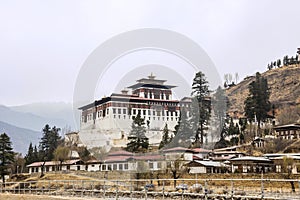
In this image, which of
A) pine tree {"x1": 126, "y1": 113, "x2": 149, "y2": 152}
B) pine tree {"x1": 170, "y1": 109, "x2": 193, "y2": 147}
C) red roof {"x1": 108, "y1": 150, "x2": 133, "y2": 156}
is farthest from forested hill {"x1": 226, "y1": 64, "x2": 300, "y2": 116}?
red roof {"x1": 108, "y1": 150, "x2": 133, "y2": 156}

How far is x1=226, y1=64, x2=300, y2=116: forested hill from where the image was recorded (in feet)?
313

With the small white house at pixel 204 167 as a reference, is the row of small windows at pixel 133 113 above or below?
above

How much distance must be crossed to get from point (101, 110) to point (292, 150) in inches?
1047

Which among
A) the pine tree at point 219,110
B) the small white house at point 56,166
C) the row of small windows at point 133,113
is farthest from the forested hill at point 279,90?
the small white house at point 56,166

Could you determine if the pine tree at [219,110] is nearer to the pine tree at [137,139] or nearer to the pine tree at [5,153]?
the pine tree at [137,139]

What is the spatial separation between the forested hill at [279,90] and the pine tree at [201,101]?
85.8ft

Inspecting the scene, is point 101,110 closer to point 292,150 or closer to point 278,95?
point 292,150

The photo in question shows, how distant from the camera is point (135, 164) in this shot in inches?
1923

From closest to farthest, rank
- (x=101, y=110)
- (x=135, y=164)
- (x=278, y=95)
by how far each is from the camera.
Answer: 1. (x=135, y=164)
2. (x=101, y=110)
3. (x=278, y=95)

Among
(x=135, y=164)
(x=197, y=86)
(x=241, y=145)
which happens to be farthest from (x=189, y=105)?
(x=135, y=164)

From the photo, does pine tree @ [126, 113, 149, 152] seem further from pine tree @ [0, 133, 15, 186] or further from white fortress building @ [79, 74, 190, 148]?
pine tree @ [0, 133, 15, 186]

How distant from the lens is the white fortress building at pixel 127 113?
6438 cm

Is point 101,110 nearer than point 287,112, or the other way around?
point 101,110

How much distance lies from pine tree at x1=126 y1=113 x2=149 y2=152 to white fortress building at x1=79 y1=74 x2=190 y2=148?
103 inches
